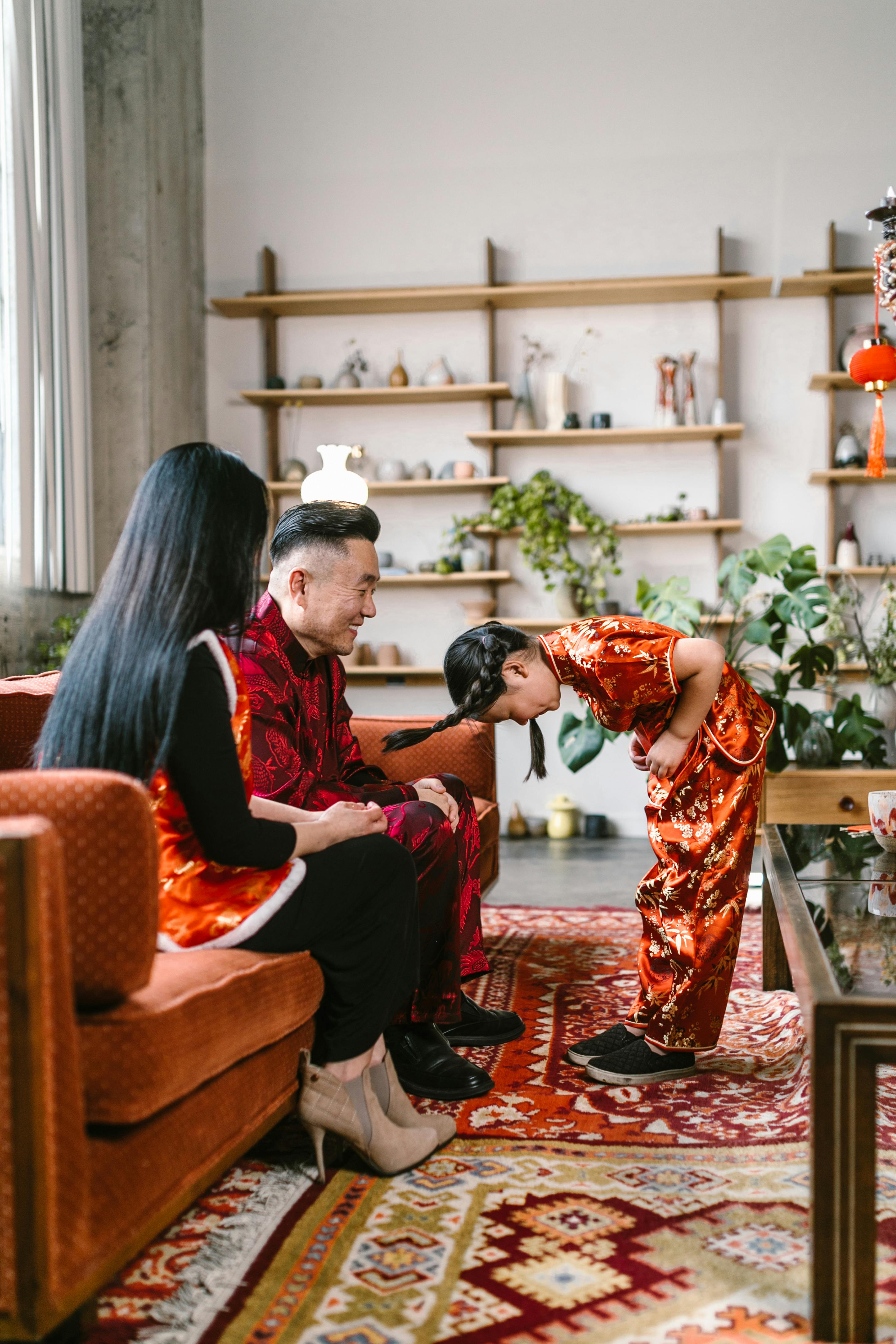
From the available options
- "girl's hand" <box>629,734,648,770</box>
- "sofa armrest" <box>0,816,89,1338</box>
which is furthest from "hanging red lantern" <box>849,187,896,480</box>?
"sofa armrest" <box>0,816,89,1338</box>

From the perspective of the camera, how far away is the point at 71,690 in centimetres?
130

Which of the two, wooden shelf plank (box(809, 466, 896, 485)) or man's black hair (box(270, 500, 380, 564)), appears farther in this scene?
wooden shelf plank (box(809, 466, 896, 485))

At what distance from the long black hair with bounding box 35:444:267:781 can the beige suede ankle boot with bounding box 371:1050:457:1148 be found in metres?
0.64

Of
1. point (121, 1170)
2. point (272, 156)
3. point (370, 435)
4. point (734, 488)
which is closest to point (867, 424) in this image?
point (734, 488)

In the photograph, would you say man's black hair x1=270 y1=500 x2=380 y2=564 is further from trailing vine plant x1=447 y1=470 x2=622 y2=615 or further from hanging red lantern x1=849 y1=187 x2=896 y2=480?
trailing vine plant x1=447 y1=470 x2=622 y2=615

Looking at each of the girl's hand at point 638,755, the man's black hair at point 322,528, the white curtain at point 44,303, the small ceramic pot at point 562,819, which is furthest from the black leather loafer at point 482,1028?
the small ceramic pot at point 562,819

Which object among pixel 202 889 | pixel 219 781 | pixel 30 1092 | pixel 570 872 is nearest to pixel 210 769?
pixel 219 781

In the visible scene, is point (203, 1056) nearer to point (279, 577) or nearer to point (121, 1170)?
point (121, 1170)

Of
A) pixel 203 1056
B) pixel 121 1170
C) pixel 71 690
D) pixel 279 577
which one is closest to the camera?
pixel 121 1170

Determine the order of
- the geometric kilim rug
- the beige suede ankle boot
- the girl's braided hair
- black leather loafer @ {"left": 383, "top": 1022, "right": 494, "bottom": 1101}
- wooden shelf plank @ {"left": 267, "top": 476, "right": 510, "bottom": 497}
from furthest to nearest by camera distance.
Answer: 1. wooden shelf plank @ {"left": 267, "top": 476, "right": 510, "bottom": 497}
2. the girl's braided hair
3. black leather loafer @ {"left": 383, "top": 1022, "right": 494, "bottom": 1101}
4. the beige suede ankle boot
5. the geometric kilim rug

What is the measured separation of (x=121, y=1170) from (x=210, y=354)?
15.9 ft

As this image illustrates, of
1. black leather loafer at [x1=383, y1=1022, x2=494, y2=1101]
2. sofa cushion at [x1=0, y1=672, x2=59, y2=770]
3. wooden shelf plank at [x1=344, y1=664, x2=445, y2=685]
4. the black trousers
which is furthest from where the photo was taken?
wooden shelf plank at [x1=344, y1=664, x2=445, y2=685]

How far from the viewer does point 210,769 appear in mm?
1285

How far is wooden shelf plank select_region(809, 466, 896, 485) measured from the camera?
474cm
